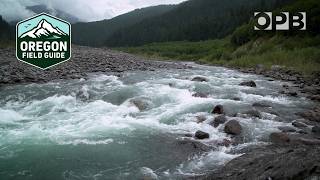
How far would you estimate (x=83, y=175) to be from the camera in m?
9.25

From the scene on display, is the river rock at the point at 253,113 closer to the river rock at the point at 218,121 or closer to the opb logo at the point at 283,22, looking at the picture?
the river rock at the point at 218,121

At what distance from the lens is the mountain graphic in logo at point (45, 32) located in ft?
67.3

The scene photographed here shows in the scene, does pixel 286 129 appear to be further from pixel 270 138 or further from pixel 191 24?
pixel 191 24

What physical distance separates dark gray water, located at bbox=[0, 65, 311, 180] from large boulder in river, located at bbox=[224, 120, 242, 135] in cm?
25

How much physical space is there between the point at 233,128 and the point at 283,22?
46361 mm

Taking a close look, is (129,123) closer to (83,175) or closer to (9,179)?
(83,175)

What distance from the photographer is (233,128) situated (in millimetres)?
12633

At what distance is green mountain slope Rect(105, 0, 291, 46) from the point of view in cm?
13404

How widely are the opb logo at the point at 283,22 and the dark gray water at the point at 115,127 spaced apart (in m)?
A: 32.2

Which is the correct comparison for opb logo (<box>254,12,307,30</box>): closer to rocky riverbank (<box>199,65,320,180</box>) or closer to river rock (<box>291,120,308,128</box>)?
rocky riverbank (<box>199,65,320,180</box>)

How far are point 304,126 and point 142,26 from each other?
7176 inches

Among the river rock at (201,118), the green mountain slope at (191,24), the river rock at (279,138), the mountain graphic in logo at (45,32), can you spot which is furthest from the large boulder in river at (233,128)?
the green mountain slope at (191,24)

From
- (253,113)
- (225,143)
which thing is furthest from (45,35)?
(225,143)

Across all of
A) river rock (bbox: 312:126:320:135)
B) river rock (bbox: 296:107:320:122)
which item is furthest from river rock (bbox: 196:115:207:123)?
river rock (bbox: 296:107:320:122)
